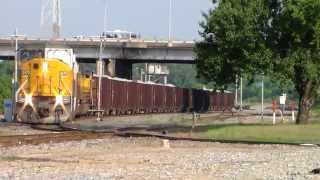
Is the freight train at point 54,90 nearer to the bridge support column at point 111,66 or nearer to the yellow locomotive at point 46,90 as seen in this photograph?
the yellow locomotive at point 46,90

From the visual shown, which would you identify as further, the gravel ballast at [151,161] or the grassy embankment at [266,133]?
the grassy embankment at [266,133]

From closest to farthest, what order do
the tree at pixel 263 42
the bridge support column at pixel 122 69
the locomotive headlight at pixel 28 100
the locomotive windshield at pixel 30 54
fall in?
the tree at pixel 263 42, the locomotive headlight at pixel 28 100, the locomotive windshield at pixel 30 54, the bridge support column at pixel 122 69

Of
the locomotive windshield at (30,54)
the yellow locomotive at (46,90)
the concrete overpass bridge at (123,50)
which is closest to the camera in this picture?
the yellow locomotive at (46,90)

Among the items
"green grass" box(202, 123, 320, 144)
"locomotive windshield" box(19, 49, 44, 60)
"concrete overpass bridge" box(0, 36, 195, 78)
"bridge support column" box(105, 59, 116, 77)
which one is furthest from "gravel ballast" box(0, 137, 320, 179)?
"bridge support column" box(105, 59, 116, 77)

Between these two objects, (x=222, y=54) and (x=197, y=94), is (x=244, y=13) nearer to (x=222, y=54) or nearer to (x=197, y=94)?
(x=222, y=54)

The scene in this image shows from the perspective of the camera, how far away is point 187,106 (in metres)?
90.4

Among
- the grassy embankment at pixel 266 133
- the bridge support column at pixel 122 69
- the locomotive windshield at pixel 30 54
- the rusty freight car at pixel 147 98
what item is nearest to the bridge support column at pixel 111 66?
the bridge support column at pixel 122 69

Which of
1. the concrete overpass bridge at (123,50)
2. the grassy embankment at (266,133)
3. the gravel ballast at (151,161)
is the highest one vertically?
the concrete overpass bridge at (123,50)

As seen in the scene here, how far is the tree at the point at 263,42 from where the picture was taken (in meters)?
39.0

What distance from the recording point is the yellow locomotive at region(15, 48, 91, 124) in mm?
41062

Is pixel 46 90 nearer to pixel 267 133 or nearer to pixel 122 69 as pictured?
pixel 267 133

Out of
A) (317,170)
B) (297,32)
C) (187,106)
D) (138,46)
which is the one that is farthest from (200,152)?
(138,46)

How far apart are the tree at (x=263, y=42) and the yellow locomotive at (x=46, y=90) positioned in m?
7.22

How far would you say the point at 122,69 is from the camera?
103 m
